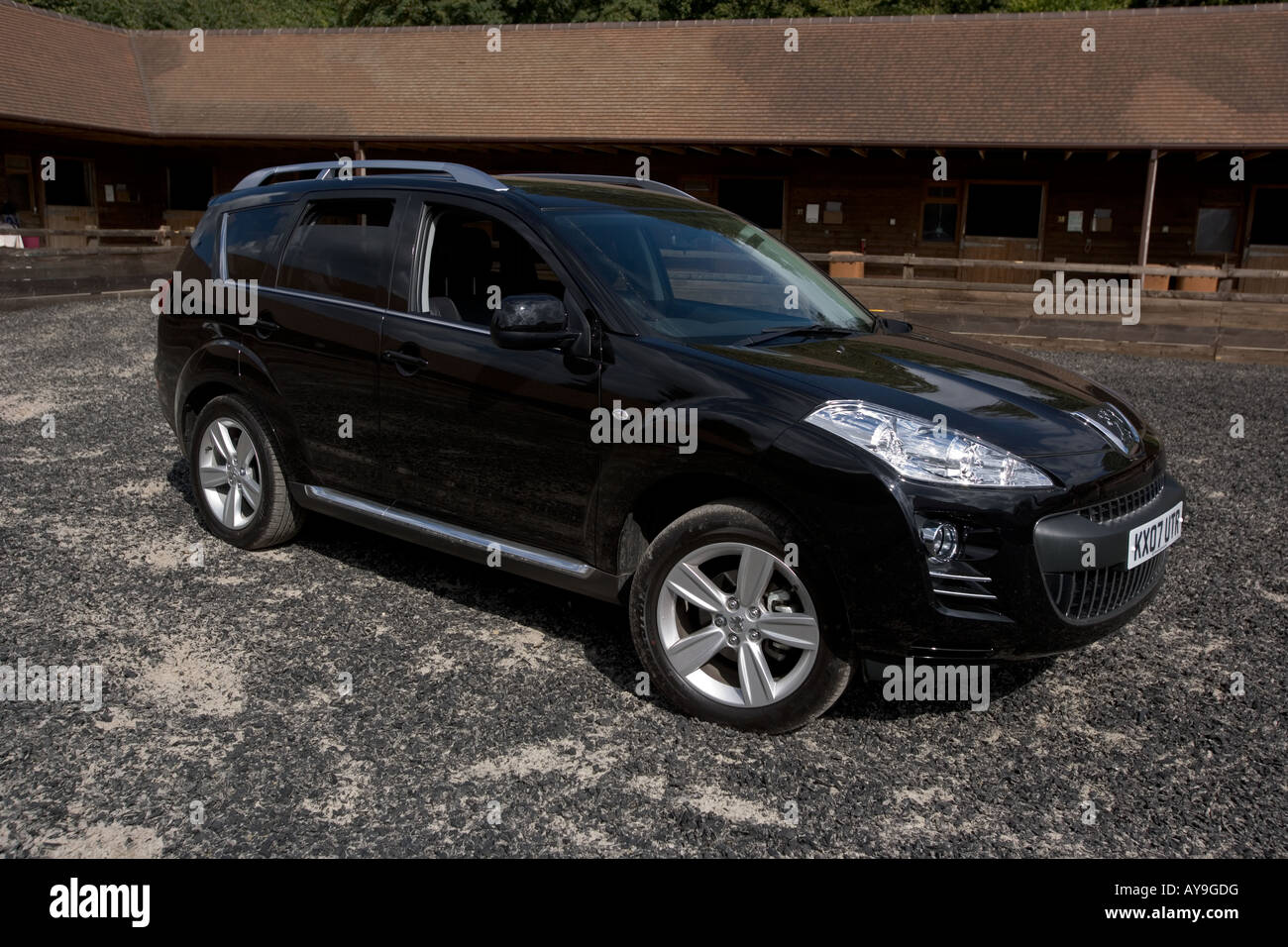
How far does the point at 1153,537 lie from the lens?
12.7 ft

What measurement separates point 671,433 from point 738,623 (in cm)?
74

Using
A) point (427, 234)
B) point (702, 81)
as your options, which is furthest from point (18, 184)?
point (427, 234)

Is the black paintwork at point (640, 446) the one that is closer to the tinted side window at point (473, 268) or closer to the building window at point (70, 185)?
the tinted side window at point (473, 268)

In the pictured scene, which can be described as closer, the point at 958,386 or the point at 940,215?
the point at 958,386

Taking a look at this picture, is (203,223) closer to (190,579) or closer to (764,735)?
(190,579)

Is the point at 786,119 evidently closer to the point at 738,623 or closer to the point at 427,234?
the point at 427,234

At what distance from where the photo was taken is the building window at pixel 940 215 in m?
22.8

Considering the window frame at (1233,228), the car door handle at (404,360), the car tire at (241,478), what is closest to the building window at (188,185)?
the window frame at (1233,228)

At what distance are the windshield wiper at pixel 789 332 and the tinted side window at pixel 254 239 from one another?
267cm

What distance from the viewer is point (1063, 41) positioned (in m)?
22.7

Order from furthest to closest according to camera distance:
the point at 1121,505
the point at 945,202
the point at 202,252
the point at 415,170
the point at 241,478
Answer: the point at 945,202 → the point at 202,252 → the point at 241,478 → the point at 415,170 → the point at 1121,505

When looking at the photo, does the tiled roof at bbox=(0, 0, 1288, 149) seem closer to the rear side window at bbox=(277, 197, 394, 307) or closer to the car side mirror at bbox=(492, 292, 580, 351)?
the rear side window at bbox=(277, 197, 394, 307)
